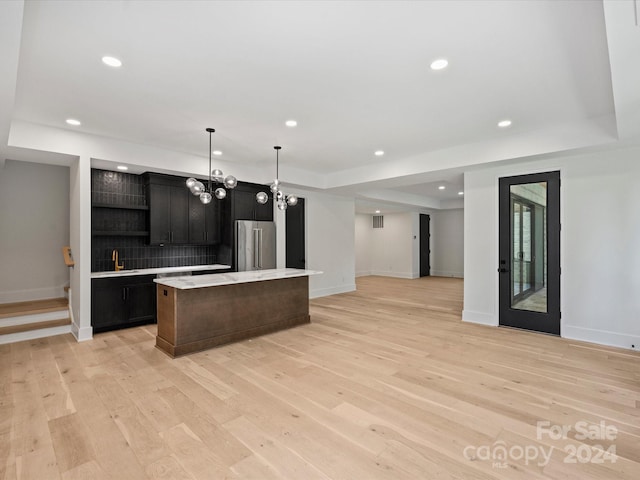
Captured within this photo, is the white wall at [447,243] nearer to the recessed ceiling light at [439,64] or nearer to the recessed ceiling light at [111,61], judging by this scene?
the recessed ceiling light at [439,64]

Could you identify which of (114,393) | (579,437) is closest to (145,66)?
(114,393)

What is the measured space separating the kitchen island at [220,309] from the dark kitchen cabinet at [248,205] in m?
2.04

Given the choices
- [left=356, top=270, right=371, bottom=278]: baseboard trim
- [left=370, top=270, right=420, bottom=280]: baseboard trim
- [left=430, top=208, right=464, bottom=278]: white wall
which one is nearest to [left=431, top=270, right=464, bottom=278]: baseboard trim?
[left=430, top=208, right=464, bottom=278]: white wall

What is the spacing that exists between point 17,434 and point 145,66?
3045 millimetres

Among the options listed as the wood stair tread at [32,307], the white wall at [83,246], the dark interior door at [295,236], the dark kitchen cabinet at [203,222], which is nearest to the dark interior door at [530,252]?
the dark interior door at [295,236]

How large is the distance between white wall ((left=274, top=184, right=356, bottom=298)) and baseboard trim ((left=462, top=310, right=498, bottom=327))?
347 centimetres

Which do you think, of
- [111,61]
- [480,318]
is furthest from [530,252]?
[111,61]

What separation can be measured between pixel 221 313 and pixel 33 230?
3.87m

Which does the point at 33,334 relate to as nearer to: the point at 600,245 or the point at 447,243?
the point at 600,245

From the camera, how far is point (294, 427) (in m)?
2.48

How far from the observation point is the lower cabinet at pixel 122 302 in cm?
488

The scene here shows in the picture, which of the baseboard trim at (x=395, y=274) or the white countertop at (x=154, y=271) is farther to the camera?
the baseboard trim at (x=395, y=274)

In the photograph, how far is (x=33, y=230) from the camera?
218 inches

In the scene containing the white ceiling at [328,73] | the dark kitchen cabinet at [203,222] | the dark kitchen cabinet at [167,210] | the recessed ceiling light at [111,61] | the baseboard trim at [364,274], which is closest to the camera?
the white ceiling at [328,73]
